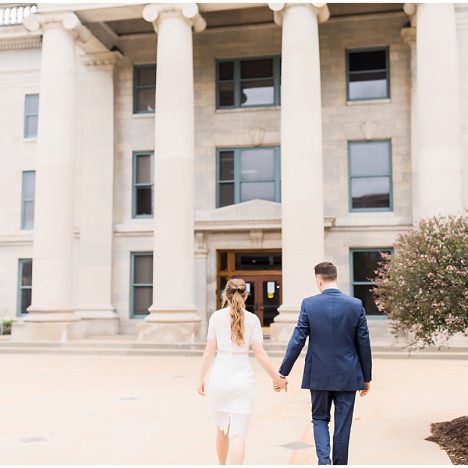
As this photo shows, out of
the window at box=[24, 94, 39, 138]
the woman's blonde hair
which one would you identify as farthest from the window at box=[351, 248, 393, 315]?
the woman's blonde hair

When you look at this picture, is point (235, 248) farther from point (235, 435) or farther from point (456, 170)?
point (235, 435)

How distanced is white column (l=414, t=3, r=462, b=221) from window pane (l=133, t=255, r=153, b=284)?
10.6 m

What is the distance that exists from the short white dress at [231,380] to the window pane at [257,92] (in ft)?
65.9

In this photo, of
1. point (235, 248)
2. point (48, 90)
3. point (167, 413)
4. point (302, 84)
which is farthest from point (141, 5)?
point (167, 413)

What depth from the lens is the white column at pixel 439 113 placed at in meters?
19.4

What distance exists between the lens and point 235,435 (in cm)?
544

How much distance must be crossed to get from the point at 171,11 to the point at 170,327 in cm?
1003

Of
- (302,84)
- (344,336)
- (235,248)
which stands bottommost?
(344,336)

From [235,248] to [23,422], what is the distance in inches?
608

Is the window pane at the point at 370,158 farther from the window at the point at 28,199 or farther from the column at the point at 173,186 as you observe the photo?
the window at the point at 28,199

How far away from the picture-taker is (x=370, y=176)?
936 inches

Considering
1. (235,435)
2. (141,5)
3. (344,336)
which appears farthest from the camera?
(141,5)

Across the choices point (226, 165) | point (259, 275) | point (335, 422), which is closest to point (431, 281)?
point (335, 422)

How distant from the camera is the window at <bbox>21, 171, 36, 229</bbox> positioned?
90.2 feet
